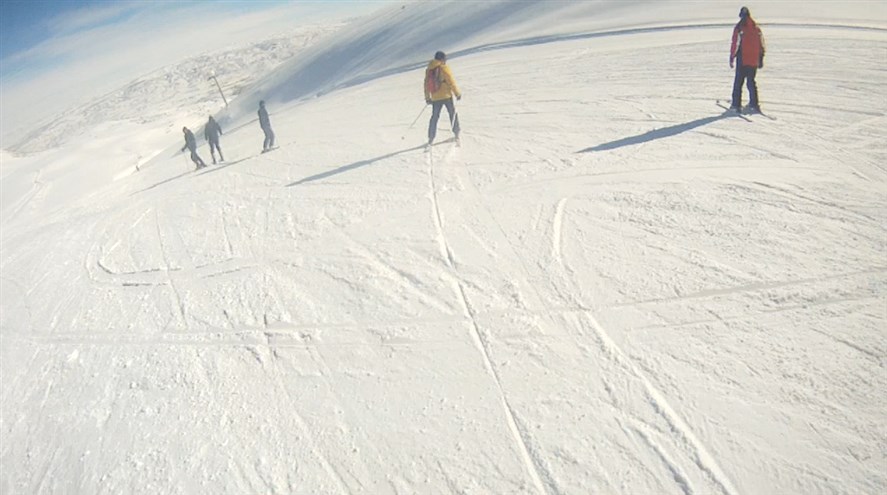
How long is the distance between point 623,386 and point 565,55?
12858mm

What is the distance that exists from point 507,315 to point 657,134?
184 inches

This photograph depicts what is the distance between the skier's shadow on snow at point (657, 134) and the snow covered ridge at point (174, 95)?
1824 inches

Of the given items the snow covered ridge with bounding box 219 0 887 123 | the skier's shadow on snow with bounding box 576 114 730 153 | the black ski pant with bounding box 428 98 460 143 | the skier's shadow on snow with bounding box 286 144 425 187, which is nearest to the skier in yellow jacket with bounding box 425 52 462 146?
the black ski pant with bounding box 428 98 460 143

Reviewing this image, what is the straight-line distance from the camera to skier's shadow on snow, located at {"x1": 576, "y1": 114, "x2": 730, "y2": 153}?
24.9ft

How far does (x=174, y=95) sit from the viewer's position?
69750 mm

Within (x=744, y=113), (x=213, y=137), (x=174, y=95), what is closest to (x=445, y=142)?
(x=744, y=113)

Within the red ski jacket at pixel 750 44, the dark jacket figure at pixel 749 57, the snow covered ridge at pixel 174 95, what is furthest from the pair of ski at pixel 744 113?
the snow covered ridge at pixel 174 95

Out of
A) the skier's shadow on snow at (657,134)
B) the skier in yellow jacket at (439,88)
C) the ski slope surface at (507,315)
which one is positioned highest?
→ the skier in yellow jacket at (439,88)

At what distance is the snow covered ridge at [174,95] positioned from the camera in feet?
185

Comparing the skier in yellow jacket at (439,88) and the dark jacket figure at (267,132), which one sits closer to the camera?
the skier in yellow jacket at (439,88)

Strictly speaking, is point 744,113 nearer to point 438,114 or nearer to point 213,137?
point 438,114

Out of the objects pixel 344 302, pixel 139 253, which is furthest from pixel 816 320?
pixel 139 253

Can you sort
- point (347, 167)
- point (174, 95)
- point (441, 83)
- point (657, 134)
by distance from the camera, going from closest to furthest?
point (657, 134)
point (441, 83)
point (347, 167)
point (174, 95)

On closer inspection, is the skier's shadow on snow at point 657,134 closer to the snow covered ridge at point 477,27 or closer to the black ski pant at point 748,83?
the black ski pant at point 748,83
